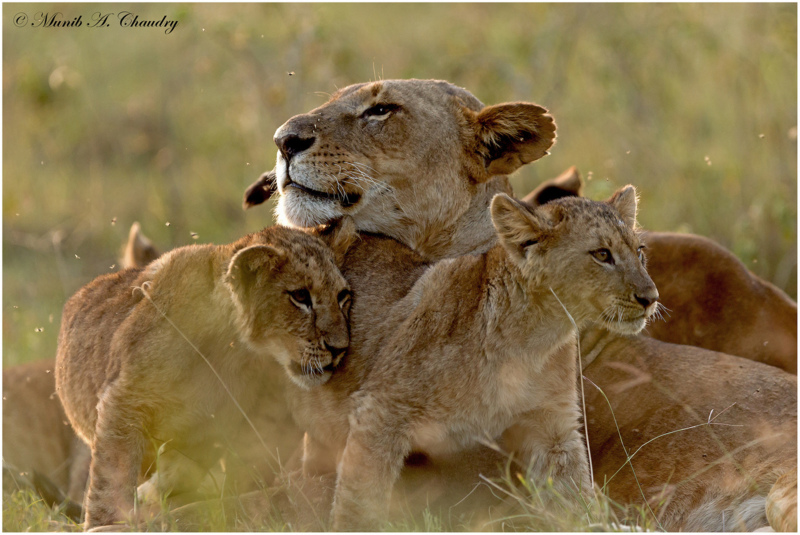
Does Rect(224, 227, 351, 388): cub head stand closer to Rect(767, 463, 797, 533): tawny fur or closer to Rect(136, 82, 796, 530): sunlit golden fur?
Rect(136, 82, 796, 530): sunlit golden fur

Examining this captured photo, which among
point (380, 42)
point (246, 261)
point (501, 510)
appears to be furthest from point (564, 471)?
point (380, 42)

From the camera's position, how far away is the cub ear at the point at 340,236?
4.06 metres

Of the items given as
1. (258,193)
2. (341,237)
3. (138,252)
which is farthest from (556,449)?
(138,252)

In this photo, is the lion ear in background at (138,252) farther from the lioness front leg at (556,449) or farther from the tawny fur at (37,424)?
the lioness front leg at (556,449)

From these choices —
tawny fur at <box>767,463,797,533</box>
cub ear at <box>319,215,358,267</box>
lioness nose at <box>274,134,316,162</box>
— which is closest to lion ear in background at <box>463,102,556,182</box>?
cub ear at <box>319,215,358,267</box>

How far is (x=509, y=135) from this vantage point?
14.1 ft

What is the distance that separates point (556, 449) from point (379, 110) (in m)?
1.66

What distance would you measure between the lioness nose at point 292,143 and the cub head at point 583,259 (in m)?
1.04

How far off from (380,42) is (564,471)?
9.62 meters

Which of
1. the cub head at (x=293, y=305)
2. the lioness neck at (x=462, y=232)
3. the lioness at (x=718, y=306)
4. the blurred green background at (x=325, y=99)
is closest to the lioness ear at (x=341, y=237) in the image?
the cub head at (x=293, y=305)

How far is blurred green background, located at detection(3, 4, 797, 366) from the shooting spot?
331 inches

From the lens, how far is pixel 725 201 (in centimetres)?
841

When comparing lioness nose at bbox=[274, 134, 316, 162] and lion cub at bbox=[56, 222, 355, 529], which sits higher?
lioness nose at bbox=[274, 134, 316, 162]

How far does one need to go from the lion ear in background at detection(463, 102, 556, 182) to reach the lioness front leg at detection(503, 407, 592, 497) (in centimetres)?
121
